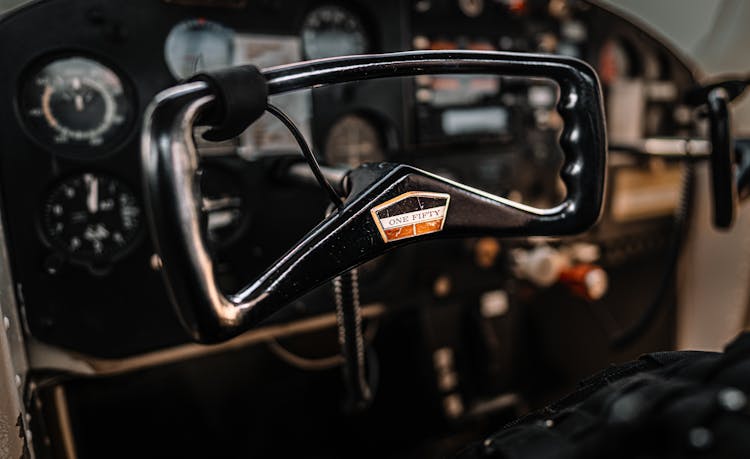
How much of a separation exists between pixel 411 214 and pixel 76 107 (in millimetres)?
797

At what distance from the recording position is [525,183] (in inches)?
60.9

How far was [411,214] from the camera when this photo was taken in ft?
1.82

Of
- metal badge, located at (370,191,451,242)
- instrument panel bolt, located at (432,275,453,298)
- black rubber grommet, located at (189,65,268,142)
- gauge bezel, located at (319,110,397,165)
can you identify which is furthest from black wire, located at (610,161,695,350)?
black rubber grommet, located at (189,65,268,142)

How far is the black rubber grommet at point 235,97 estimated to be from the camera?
1.51ft

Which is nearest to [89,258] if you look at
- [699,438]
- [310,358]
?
[310,358]

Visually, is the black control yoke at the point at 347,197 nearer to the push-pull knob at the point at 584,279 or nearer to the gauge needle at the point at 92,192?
the gauge needle at the point at 92,192

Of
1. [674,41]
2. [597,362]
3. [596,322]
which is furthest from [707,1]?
[597,362]

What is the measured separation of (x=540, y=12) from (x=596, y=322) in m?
0.99

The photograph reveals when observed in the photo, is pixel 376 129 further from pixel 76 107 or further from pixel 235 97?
pixel 235 97

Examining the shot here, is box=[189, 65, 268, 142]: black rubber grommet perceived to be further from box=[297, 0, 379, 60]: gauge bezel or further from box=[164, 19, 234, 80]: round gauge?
box=[297, 0, 379, 60]: gauge bezel

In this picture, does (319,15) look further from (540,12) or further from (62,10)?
(540,12)

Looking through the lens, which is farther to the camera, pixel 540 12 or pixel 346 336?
pixel 540 12

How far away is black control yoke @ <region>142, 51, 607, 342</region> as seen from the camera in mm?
441

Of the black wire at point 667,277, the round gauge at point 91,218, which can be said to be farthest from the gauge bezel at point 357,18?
the black wire at point 667,277
